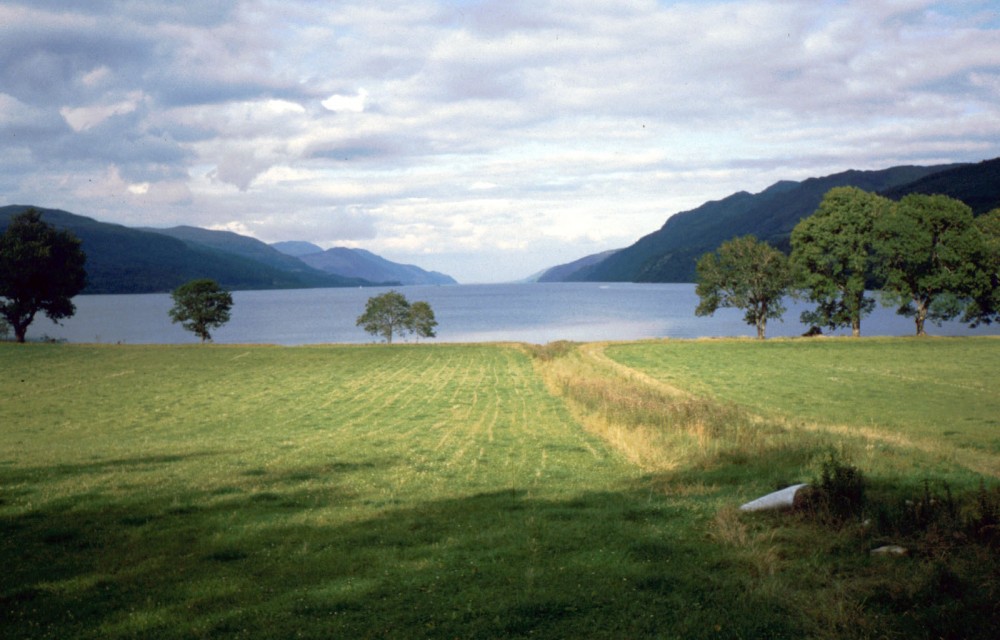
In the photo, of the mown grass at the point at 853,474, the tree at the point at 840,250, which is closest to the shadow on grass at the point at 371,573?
the mown grass at the point at 853,474

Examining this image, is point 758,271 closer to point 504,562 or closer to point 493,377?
point 493,377

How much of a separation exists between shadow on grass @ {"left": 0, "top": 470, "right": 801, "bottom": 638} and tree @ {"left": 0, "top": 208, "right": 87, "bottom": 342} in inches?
2930

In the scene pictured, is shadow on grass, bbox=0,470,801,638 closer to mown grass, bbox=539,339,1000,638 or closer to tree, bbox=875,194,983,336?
mown grass, bbox=539,339,1000,638

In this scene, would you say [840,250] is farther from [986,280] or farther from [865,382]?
[865,382]

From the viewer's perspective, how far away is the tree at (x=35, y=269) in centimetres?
7131

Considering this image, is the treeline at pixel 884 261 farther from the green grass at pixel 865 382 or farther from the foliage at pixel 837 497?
the foliage at pixel 837 497

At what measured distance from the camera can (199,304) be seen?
95.1 meters

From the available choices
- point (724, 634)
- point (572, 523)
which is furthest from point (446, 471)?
point (724, 634)

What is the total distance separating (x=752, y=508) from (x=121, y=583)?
1144 centimetres

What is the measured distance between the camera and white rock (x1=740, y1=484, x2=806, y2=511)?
12438 mm

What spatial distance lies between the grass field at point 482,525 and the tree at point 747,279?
145 feet

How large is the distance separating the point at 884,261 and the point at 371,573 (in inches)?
2937

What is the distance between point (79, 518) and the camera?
42.2ft

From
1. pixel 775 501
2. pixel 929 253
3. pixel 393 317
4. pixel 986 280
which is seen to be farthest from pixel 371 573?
pixel 393 317
